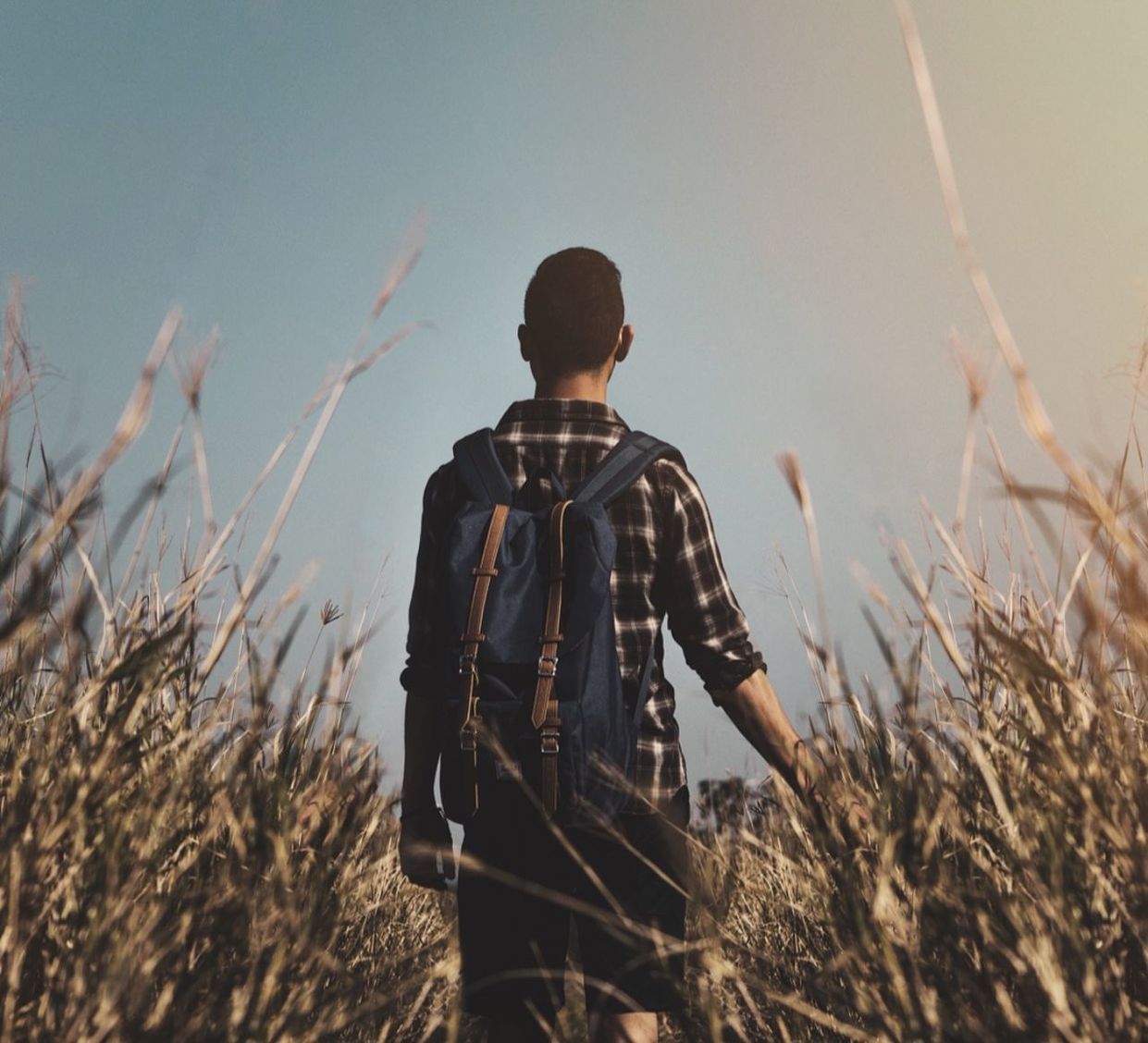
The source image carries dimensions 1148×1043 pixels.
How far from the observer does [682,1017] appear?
2.06 m

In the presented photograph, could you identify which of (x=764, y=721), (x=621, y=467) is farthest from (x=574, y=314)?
(x=764, y=721)

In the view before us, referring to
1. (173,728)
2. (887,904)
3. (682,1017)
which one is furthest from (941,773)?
(173,728)

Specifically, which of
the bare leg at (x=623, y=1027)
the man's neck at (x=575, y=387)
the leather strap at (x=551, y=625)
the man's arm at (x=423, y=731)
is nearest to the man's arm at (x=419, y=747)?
the man's arm at (x=423, y=731)

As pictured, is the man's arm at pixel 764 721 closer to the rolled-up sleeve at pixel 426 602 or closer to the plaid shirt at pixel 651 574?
the plaid shirt at pixel 651 574

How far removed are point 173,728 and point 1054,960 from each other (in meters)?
1.51

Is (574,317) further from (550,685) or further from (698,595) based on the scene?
(550,685)

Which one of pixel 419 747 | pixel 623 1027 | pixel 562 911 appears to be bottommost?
pixel 623 1027

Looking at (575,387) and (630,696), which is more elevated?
(575,387)

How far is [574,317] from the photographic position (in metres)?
2.28

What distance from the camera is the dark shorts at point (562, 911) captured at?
202cm

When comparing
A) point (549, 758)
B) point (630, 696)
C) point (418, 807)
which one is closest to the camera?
point (549, 758)

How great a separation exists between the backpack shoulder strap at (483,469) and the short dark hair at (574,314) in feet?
0.71

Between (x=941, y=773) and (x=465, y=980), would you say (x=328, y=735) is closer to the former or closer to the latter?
(x=465, y=980)

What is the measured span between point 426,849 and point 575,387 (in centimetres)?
98
